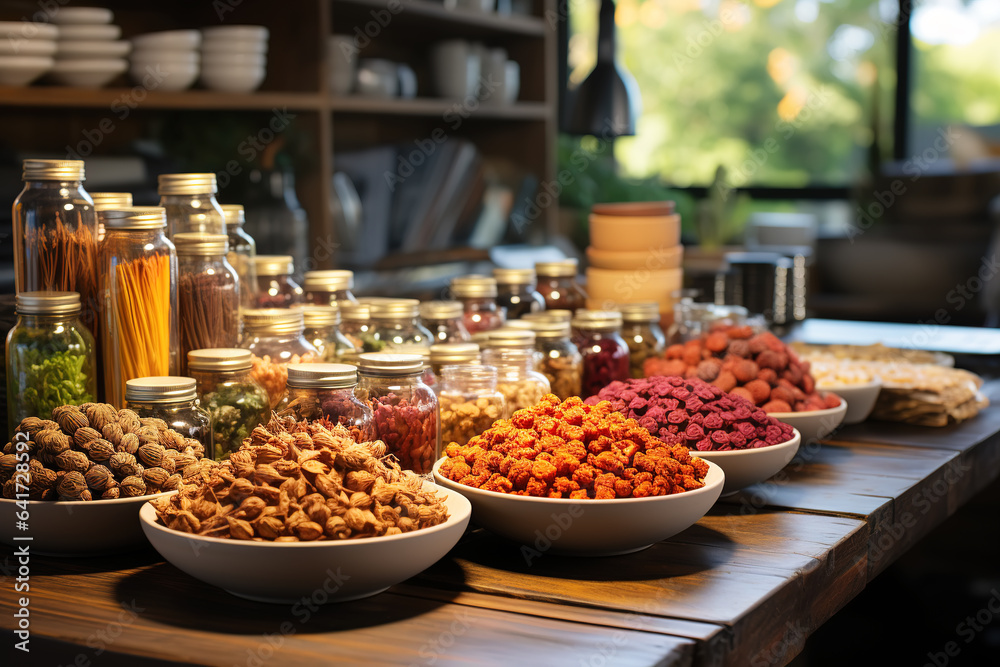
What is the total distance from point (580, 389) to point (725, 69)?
577 cm

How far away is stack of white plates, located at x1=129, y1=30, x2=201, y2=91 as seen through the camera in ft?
8.48

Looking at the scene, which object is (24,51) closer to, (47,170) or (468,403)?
(47,170)

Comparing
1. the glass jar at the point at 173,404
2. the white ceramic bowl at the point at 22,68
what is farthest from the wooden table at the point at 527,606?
the white ceramic bowl at the point at 22,68

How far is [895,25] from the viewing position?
6004mm

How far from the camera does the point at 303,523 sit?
0.80 meters

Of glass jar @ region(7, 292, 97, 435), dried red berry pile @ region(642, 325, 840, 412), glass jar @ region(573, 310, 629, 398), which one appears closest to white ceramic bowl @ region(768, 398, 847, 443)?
dried red berry pile @ region(642, 325, 840, 412)

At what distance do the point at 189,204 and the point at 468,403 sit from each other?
16.6 inches

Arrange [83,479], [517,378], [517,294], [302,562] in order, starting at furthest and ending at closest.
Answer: [517,294] < [517,378] < [83,479] < [302,562]

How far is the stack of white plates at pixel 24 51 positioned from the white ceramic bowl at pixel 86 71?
0.06 metres

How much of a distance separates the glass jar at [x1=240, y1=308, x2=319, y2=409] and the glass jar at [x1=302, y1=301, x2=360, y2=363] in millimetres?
62

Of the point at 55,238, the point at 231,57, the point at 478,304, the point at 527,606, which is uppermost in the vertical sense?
the point at 231,57

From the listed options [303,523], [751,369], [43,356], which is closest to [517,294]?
[751,369]

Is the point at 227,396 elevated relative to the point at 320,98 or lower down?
lower down

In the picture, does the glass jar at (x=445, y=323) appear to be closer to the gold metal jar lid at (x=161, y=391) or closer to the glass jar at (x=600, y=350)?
the glass jar at (x=600, y=350)
